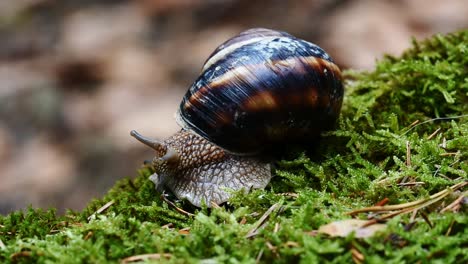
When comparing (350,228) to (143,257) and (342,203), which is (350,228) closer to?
(342,203)

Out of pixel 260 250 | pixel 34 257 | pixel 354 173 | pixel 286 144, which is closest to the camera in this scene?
pixel 260 250

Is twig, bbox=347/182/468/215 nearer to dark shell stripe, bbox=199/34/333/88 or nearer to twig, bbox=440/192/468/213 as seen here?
twig, bbox=440/192/468/213

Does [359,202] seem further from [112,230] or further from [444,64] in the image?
[444,64]

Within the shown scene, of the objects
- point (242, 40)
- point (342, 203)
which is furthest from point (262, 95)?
point (342, 203)

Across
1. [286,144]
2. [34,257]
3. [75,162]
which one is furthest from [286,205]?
[75,162]

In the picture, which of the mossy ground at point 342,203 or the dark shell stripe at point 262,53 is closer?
the mossy ground at point 342,203

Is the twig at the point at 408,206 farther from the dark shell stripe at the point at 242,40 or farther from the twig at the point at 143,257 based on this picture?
the dark shell stripe at the point at 242,40

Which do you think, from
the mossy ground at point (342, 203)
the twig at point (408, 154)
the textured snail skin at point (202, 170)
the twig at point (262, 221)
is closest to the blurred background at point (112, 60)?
the mossy ground at point (342, 203)
